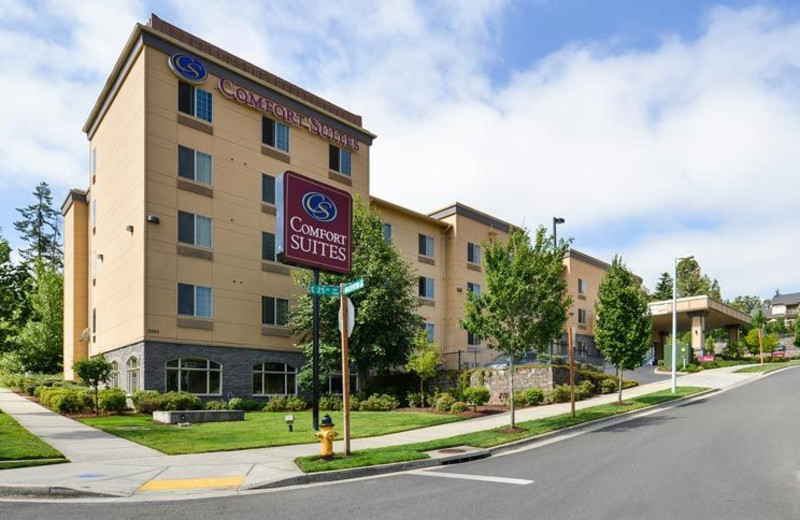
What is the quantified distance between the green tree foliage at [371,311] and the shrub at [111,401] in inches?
355

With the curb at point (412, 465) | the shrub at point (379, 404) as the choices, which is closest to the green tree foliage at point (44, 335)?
the shrub at point (379, 404)

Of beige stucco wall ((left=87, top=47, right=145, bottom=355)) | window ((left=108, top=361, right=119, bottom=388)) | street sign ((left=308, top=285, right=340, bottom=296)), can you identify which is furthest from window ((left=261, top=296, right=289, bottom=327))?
street sign ((left=308, top=285, right=340, bottom=296))

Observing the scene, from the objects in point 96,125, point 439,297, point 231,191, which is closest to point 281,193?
point 231,191

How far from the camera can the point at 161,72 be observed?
30328 mm

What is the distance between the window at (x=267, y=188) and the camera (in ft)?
113

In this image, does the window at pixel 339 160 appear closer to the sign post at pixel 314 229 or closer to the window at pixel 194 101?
the window at pixel 194 101

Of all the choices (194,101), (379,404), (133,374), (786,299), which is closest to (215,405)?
(133,374)

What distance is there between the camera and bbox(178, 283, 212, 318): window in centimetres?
3006

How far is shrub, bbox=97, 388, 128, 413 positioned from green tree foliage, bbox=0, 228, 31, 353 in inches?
166

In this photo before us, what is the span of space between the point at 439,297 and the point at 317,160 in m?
14.6

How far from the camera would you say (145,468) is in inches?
499

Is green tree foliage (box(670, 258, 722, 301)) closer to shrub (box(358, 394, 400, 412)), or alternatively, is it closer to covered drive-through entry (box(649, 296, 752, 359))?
covered drive-through entry (box(649, 296, 752, 359))

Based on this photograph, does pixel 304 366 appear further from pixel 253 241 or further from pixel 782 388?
pixel 782 388

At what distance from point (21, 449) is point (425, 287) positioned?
32615 millimetres
